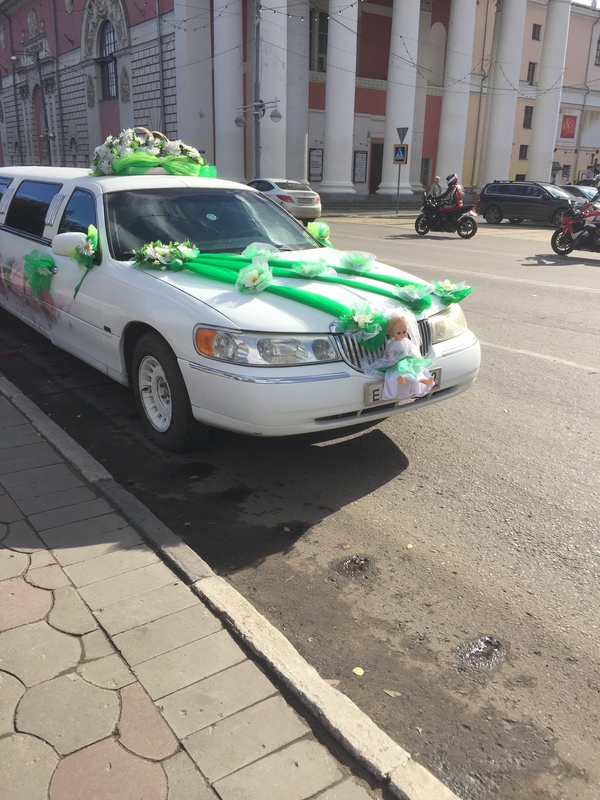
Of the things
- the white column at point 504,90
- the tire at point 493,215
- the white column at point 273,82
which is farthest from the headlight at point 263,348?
the white column at point 504,90

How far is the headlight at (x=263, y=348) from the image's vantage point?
3.77m

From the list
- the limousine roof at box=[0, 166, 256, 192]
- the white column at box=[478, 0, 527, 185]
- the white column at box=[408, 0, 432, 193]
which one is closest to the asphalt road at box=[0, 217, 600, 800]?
the limousine roof at box=[0, 166, 256, 192]

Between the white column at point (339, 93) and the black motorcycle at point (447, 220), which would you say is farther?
the white column at point (339, 93)

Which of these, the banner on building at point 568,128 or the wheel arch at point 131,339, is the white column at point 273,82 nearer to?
the wheel arch at point 131,339

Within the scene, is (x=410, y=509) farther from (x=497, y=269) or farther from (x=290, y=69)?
(x=290, y=69)

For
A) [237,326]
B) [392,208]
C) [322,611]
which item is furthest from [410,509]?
[392,208]

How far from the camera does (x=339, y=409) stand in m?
3.88

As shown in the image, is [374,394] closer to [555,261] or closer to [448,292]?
[448,292]

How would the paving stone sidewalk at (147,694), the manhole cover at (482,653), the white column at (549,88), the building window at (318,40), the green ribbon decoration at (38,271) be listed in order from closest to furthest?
the paving stone sidewalk at (147,694), the manhole cover at (482,653), the green ribbon decoration at (38,271), the building window at (318,40), the white column at (549,88)

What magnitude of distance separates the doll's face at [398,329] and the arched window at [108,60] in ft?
143

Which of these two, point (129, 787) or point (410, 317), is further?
point (410, 317)

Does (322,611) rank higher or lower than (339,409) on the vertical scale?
lower

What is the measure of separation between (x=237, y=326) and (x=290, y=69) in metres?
37.4

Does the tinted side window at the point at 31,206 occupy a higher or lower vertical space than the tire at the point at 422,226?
higher
